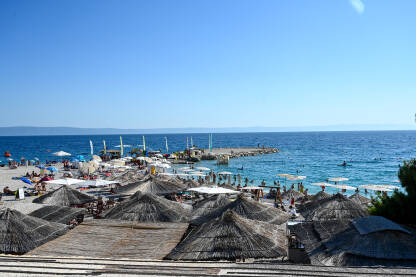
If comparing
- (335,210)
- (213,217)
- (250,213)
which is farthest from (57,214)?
(335,210)

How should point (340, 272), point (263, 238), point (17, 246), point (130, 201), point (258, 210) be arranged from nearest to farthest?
point (340, 272)
point (263, 238)
point (17, 246)
point (258, 210)
point (130, 201)

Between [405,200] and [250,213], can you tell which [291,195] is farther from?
[405,200]

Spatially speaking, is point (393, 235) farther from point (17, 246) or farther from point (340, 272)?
point (17, 246)

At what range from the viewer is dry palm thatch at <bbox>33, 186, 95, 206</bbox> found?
17.3 meters

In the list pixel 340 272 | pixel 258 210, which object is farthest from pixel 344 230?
pixel 340 272

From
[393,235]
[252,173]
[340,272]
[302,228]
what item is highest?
[340,272]

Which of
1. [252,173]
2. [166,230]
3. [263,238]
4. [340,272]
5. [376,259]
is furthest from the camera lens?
[252,173]

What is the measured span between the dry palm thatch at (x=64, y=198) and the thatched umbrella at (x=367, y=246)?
13031mm

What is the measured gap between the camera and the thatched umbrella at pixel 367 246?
7.95 meters

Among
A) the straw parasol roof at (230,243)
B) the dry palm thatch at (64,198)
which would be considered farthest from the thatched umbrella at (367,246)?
the dry palm thatch at (64,198)

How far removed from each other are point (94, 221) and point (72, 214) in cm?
282

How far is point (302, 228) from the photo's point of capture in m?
11.4

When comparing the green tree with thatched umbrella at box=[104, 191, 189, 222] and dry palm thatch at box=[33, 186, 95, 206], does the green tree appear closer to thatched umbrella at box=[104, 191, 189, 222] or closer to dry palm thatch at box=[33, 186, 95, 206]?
thatched umbrella at box=[104, 191, 189, 222]

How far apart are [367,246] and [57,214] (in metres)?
12.1
